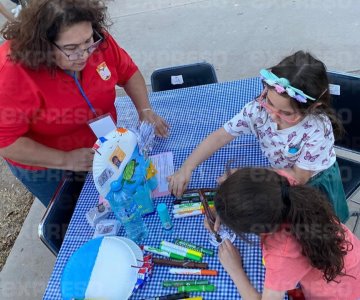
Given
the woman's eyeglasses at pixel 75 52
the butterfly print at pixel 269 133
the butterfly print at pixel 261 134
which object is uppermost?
the woman's eyeglasses at pixel 75 52

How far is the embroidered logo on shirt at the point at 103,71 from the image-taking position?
1885 millimetres

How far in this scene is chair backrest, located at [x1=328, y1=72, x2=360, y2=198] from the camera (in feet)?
6.85

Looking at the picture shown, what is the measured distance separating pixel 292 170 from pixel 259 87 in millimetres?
740

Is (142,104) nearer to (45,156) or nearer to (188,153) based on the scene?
(188,153)

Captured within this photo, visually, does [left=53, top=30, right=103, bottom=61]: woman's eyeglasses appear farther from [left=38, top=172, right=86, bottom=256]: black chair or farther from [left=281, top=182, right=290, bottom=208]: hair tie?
[left=281, top=182, right=290, bottom=208]: hair tie

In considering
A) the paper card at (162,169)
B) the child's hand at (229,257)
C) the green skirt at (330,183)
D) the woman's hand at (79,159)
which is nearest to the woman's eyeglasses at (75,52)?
the woman's hand at (79,159)

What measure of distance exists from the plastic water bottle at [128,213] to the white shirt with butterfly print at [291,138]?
587 mm

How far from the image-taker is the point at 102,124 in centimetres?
194

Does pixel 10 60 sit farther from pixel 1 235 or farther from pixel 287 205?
pixel 1 235

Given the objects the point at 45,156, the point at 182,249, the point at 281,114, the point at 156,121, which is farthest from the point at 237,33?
the point at 182,249

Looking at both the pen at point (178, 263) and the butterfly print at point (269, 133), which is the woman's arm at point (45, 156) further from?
the butterfly print at point (269, 133)

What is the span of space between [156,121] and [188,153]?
0.27 m

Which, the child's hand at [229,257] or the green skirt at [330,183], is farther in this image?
the green skirt at [330,183]

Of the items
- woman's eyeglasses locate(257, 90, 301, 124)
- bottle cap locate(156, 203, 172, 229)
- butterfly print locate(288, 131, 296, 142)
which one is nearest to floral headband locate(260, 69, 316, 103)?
woman's eyeglasses locate(257, 90, 301, 124)
